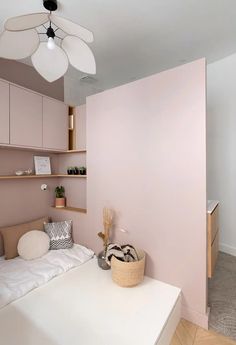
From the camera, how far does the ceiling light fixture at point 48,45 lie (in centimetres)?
109

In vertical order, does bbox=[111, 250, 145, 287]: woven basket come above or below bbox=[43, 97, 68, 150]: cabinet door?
below

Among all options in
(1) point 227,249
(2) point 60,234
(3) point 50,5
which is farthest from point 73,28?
(1) point 227,249

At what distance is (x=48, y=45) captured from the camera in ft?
4.19

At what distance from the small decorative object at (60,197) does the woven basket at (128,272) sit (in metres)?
1.34

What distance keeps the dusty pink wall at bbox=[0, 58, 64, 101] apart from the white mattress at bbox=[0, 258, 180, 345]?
247cm

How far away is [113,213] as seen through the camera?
7.18 feet

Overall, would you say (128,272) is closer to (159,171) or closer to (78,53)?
(159,171)

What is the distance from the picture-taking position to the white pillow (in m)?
2.15

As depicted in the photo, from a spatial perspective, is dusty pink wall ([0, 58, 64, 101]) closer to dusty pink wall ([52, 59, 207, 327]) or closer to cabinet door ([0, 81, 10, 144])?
cabinet door ([0, 81, 10, 144])

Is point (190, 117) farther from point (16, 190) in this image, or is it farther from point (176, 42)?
point (16, 190)

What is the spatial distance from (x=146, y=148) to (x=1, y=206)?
1864mm

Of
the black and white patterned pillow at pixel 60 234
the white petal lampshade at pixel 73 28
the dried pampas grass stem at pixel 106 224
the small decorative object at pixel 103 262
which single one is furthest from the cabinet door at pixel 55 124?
the small decorative object at pixel 103 262

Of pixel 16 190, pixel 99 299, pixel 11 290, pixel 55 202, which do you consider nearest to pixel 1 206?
pixel 16 190


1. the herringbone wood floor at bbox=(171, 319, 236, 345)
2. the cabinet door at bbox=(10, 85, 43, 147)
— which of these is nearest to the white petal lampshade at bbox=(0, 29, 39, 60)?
the cabinet door at bbox=(10, 85, 43, 147)
